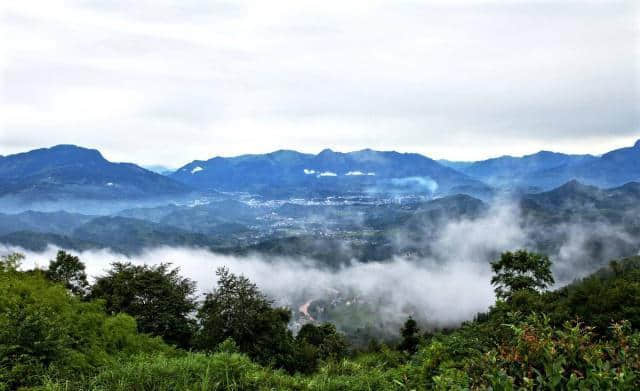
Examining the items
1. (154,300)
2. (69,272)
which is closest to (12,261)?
(154,300)

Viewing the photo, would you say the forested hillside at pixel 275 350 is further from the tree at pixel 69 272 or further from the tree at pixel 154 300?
the tree at pixel 69 272

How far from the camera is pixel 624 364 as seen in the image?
15.7 feet

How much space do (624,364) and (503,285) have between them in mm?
42331

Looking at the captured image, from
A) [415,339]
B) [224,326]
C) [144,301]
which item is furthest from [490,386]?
[415,339]

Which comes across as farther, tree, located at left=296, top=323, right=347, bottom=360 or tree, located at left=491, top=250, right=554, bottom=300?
tree, located at left=296, top=323, right=347, bottom=360

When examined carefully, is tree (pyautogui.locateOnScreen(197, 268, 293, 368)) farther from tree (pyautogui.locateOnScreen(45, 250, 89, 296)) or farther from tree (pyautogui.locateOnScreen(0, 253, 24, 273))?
tree (pyautogui.locateOnScreen(45, 250, 89, 296))

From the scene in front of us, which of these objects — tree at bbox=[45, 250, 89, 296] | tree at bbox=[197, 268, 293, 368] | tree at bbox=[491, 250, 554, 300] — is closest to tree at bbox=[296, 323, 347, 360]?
tree at bbox=[491, 250, 554, 300]

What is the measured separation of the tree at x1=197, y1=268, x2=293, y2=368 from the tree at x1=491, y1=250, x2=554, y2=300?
995 inches

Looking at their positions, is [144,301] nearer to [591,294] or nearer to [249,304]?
[249,304]

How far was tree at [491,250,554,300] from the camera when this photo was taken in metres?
41.1

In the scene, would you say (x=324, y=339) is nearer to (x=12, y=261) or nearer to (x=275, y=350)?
(x=275, y=350)

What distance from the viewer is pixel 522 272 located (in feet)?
139

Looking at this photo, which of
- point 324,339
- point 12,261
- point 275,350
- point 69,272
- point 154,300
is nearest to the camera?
point 12,261

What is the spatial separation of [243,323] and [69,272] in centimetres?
3107
